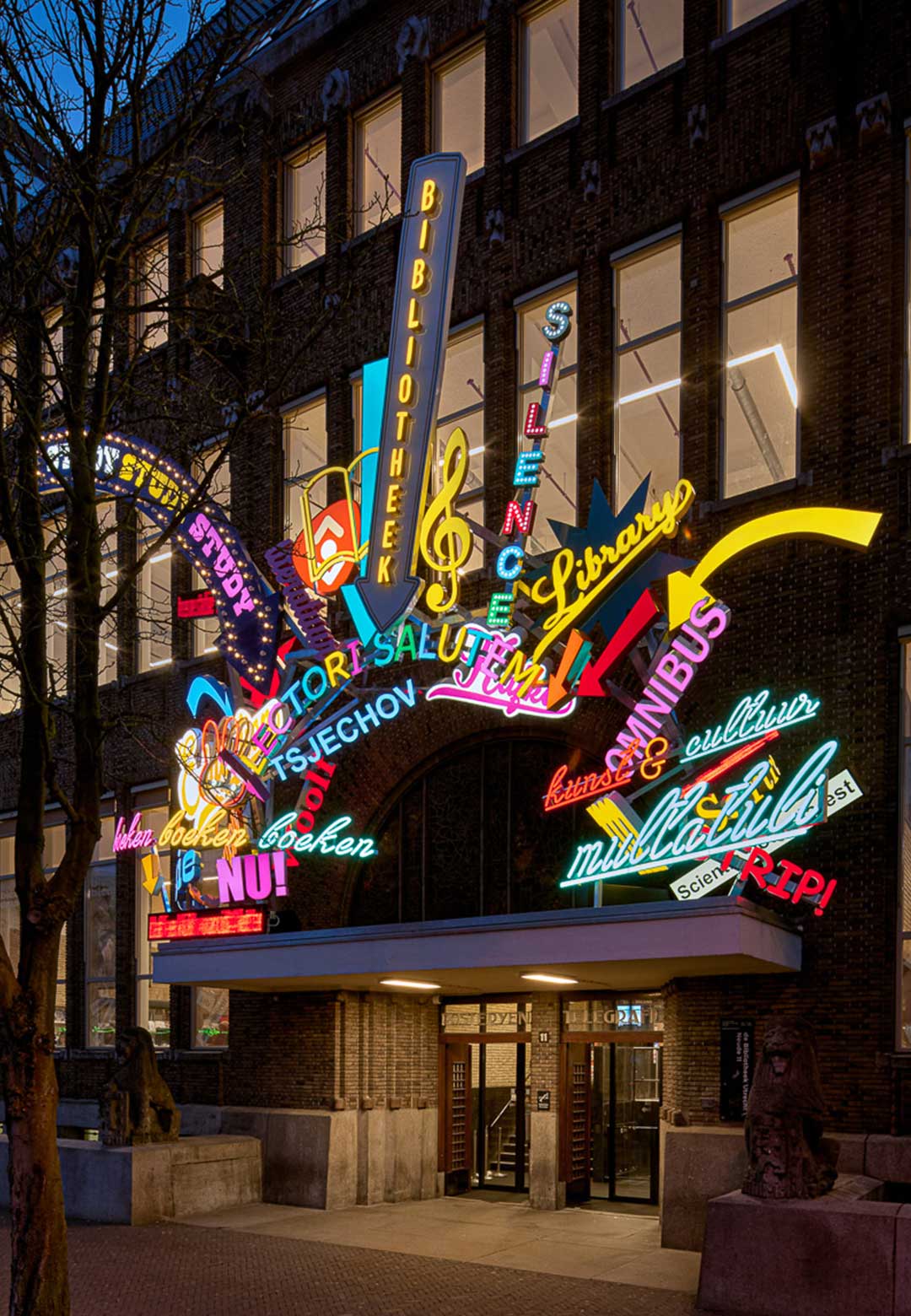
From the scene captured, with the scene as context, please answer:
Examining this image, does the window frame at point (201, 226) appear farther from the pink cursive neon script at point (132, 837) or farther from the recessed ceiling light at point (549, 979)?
the recessed ceiling light at point (549, 979)

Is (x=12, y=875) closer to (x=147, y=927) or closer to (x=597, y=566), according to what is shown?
(x=147, y=927)

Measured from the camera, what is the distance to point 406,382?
18844mm

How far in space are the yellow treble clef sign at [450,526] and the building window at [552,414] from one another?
1.40 meters

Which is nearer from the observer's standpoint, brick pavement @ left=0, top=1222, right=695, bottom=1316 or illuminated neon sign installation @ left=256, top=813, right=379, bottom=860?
brick pavement @ left=0, top=1222, right=695, bottom=1316

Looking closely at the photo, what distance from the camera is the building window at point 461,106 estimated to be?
21469 millimetres

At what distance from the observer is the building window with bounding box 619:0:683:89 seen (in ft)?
62.4

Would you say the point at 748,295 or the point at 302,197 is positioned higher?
the point at 302,197

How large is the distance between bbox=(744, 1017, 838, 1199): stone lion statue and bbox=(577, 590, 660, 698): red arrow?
4965mm

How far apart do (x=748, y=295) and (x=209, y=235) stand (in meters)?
11.5

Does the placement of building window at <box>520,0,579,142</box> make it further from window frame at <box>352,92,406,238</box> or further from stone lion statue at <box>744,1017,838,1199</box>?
stone lion statue at <box>744,1017,838,1199</box>

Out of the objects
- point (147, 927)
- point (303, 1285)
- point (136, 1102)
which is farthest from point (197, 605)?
point (303, 1285)

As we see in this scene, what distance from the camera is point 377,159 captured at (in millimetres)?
22797

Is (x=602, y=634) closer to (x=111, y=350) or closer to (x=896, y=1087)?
(x=896, y=1087)

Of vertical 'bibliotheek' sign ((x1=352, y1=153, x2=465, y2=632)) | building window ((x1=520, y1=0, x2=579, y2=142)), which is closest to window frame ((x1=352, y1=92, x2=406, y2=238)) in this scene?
building window ((x1=520, y1=0, x2=579, y2=142))
